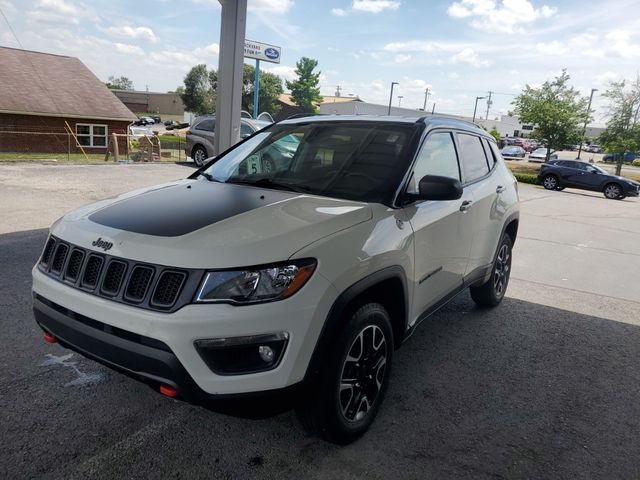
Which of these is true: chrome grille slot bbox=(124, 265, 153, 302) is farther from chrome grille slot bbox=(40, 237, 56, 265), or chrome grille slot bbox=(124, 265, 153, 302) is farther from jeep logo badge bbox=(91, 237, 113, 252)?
chrome grille slot bbox=(40, 237, 56, 265)

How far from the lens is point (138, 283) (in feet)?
7.25

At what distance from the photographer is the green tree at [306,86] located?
240ft

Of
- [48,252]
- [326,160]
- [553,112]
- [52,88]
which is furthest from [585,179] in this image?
[52,88]

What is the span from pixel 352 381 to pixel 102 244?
4.70 feet

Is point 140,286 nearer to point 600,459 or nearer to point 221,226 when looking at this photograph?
point 221,226

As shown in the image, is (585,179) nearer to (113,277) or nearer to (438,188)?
(438,188)

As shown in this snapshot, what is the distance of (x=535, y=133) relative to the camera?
120ft

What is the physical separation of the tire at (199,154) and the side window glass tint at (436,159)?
1443 cm

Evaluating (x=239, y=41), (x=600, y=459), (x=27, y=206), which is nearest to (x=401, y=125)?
(x=600, y=459)

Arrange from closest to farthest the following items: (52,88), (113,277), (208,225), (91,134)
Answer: (113,277), (208,225), (52,88), (91,134)

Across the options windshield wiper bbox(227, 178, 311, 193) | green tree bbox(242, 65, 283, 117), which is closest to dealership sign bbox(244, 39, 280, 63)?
windshield wiper bbox(227, 178, 311, 193)

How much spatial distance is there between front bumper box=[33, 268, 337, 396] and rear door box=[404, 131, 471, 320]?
0.99 m

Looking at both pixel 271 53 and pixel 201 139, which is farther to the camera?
pixel 271 53

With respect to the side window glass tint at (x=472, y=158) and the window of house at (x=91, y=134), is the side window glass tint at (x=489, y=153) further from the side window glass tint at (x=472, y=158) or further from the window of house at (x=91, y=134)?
the window of house at (x=91, y=134)
